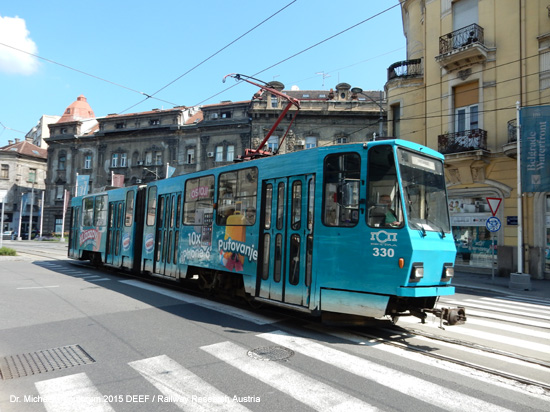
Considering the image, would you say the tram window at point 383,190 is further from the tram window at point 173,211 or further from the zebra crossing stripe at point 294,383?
the tram window at point 173,211

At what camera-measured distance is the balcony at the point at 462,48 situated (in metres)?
18.0

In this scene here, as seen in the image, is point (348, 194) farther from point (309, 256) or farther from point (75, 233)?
point (75, 233)

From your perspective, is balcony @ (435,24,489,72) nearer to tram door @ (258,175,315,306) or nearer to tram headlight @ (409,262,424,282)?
tram door @ (258,175,315,306)

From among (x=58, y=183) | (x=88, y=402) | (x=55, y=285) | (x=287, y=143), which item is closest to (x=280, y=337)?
(x=88, y=402)

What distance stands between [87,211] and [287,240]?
1283 cm

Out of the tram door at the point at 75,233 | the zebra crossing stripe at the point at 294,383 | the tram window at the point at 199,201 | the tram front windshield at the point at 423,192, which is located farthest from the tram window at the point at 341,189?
the tram door at the point at 75,233

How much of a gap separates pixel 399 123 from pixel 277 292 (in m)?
17.5

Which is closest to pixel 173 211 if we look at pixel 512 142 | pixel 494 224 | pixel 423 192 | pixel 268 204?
pixel 268 204

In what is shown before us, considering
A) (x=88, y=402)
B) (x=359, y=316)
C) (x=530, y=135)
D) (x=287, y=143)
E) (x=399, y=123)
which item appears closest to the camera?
(x=88, y=402)

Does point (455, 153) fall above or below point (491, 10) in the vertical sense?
below

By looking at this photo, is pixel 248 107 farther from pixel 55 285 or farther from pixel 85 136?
pixel 55 285

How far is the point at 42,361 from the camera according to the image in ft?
16.3

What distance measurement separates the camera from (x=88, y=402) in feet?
12.5

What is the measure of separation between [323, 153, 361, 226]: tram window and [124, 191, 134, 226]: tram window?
8724 millimetres
